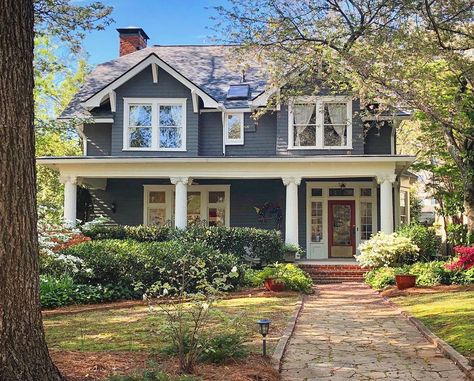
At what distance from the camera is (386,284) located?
48.8ft

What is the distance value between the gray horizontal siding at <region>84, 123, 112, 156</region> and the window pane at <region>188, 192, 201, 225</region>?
3.52 meters

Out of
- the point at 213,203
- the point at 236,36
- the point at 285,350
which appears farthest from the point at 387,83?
the point at 213,203

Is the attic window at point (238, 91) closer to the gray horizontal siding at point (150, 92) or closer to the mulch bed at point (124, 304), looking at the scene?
the gray horizontal siding at point (150, 92)

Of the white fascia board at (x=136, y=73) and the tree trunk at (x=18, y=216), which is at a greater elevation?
the white fascia board at (x=136, y=73)

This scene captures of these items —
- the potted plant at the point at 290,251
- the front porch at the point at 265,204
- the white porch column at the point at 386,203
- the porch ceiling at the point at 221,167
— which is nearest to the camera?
the potted plant at the point at 290,251

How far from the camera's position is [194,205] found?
21172 millimetres

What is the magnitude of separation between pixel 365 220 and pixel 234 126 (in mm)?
5981

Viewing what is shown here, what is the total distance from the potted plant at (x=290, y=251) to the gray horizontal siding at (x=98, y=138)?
7443mm

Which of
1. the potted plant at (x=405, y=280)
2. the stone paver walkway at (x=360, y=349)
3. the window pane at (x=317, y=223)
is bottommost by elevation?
the stone paver walkway at (x=360, y=349)

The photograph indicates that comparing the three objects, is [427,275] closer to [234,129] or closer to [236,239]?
[236,239]

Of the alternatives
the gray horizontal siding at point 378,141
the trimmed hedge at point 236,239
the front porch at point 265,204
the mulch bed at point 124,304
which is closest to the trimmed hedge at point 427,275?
the mulch bed at point 124,304

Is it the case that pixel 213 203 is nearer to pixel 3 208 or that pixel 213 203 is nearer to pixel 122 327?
pixel 122 327

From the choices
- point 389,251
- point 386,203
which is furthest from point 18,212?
point 386,203

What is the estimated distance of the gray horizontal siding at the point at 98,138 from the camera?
2014 centimetres
